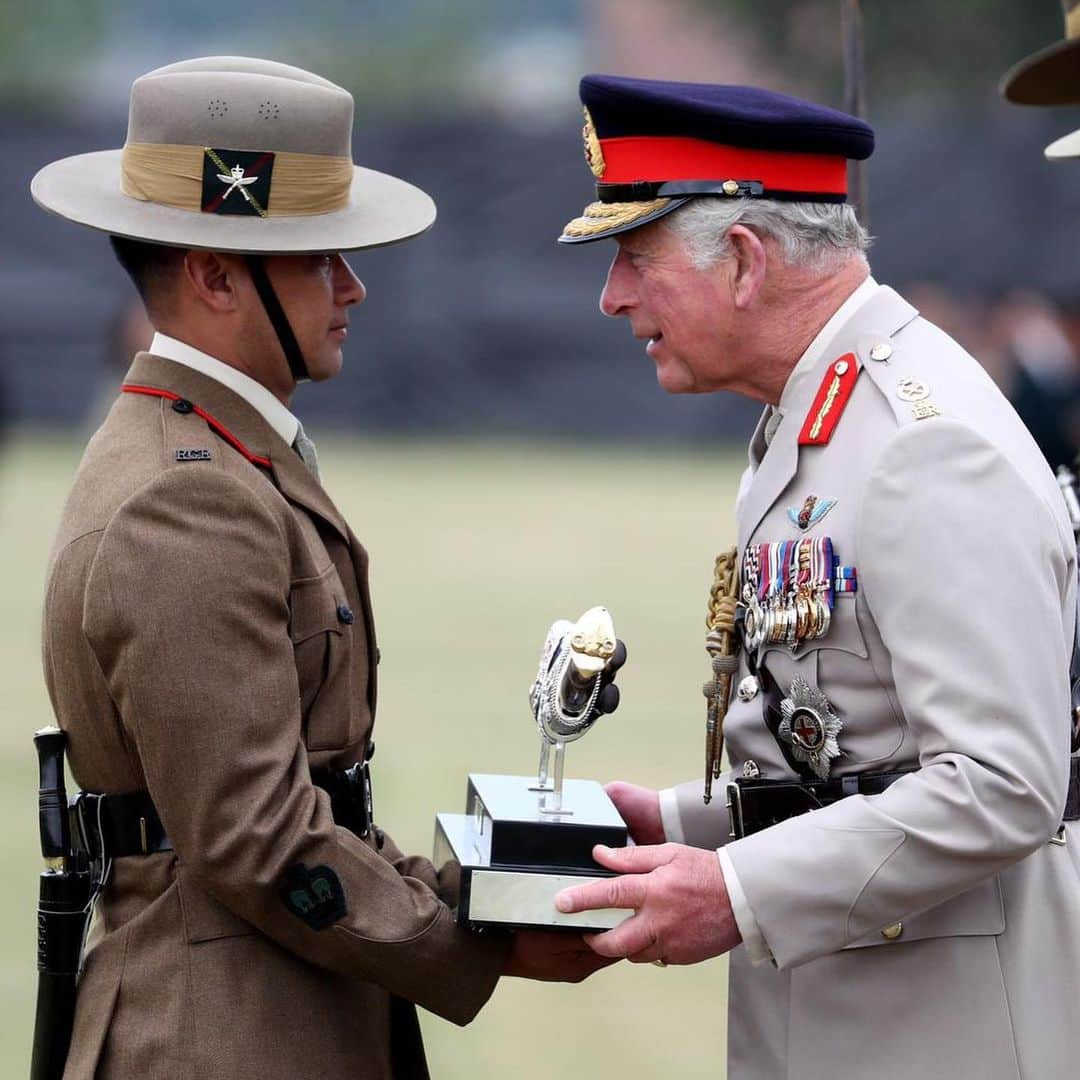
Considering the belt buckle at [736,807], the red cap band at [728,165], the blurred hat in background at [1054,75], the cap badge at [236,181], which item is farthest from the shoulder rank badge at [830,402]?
the blurred hat in background at [1054,75]

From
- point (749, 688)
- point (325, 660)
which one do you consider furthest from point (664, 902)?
point (325, 660)

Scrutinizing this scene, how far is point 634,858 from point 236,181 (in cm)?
114

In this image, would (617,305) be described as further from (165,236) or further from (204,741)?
(204,741)

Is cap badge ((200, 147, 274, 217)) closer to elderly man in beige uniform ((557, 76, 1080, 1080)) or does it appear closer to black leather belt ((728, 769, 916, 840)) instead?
elderly man in beige uniform ((557, 76, 1080, 1080))

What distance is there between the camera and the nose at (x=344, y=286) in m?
2.93

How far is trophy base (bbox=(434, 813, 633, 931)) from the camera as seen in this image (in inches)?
104

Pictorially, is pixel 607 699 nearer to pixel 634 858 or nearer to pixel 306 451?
pixel 634 858

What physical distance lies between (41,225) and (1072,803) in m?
19.4

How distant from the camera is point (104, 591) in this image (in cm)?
248

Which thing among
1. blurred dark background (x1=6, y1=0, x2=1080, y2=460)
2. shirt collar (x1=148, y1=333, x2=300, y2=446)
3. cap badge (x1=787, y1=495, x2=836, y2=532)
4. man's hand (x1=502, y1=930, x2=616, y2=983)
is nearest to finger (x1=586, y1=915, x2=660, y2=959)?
man's hand (x1=502, y1=930, x2=616, y2=983)

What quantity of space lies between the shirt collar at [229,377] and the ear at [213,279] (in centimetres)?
8

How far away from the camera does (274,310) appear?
2.82m

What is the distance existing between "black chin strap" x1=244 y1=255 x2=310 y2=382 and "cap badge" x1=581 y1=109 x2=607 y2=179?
57 cm

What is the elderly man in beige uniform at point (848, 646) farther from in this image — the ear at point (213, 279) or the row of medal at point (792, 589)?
the ear at point (213, 279)
